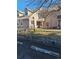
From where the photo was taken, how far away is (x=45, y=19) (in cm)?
131

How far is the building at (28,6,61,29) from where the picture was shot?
1.29 m

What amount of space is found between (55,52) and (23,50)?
27 centimetres

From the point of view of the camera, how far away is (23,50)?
133 cm

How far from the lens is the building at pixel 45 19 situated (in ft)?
4.23

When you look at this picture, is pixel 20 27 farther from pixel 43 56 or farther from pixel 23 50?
pixel 43 56

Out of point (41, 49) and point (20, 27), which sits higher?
point (20, 27)
